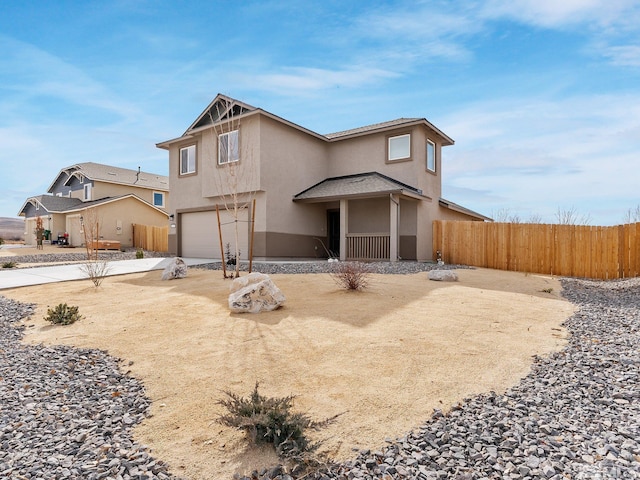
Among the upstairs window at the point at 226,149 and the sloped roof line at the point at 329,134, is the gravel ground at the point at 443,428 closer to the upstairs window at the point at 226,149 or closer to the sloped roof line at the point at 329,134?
the upstairs window at the point at 226,149

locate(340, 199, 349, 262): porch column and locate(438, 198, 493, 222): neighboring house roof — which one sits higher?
locate(438, 198, 493, 222): neighboring house roof

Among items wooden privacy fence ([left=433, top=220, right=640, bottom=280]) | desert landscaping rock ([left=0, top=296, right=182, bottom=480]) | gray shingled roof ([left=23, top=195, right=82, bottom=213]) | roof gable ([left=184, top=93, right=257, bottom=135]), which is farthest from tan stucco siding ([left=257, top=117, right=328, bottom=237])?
gray shingled roof ([left=23, top=195, right=82, bottom=213])

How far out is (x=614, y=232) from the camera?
12641 mm

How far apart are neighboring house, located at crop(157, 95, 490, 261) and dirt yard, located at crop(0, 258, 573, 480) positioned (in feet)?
23.3

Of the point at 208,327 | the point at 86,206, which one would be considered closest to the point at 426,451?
the point at 208,327

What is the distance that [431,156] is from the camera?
16.7m

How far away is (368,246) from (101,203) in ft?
71.9

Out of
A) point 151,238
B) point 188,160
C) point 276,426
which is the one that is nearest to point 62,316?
point 276,426

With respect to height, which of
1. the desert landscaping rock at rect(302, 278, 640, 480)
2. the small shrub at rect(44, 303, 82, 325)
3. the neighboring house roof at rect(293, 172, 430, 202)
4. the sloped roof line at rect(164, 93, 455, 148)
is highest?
the sloped roof line at rect(164, 93, 455, 148)

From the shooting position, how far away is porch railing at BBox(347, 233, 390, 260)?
591 inches

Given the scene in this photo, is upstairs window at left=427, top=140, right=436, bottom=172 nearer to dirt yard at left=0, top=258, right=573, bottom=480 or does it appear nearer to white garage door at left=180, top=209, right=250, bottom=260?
white garage door at left=180, top=209, right=250, bottom=260

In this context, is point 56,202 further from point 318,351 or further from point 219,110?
point 318,351

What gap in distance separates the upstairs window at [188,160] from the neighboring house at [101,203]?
11390mm

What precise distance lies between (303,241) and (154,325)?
11.2 meters
